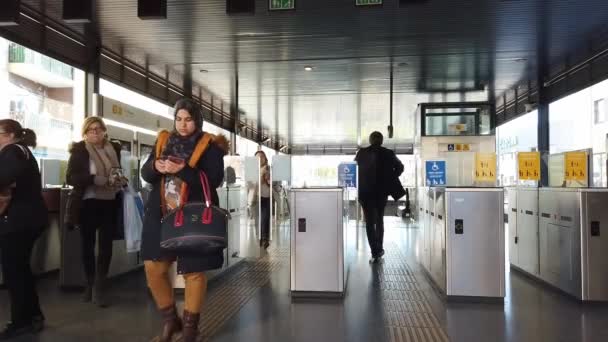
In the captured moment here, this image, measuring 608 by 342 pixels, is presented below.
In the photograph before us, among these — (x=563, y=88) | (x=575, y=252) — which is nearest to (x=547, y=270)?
(x=575, y=252)

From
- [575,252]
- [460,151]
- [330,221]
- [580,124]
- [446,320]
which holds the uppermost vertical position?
[580,124]

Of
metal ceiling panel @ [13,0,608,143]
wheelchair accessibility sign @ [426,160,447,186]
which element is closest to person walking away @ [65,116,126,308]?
metal ceiling panel @ [13,0,608,143]

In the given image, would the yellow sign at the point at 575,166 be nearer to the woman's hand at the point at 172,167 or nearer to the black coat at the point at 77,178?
A: the woman's hand at the point at 172,167

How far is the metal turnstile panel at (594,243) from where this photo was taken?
3893 mm

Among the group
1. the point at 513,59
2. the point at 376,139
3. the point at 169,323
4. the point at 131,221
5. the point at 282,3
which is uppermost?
→ the point at 513,59

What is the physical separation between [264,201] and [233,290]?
2.85m

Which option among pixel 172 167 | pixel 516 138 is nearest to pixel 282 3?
pixel 172 167

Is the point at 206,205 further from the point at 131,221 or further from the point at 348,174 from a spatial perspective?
the point at 348,174

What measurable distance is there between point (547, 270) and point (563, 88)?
16.1 feet

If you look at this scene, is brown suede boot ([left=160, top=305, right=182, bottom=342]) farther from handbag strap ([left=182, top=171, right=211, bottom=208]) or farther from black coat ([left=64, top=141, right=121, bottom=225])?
black coat ([left=64, top=141, right=121, bottom=225])

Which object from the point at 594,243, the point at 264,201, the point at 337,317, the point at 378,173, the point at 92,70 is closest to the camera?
the point at 337,317

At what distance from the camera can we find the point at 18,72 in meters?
5.26

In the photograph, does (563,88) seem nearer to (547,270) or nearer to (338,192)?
(547,270)

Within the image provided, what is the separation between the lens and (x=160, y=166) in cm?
265
